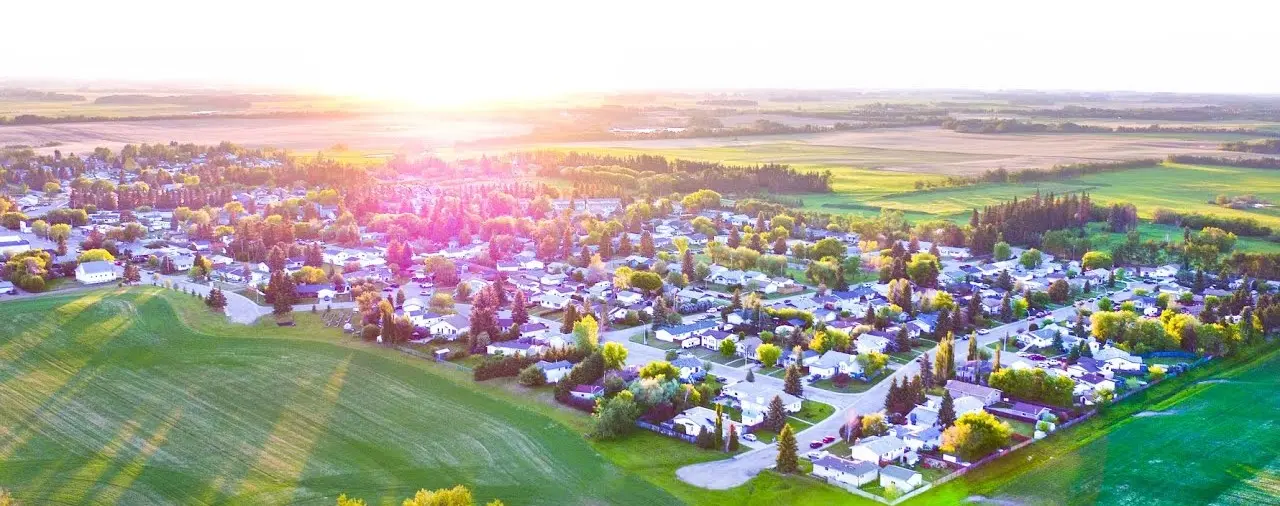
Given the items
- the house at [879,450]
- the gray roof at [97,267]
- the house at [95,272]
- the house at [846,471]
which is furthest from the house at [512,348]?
the gray roof at [97,267]

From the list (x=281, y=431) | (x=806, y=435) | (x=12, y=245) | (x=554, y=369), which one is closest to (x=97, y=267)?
(x=12, y=245)

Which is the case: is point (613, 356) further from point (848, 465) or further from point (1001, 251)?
point (1001, 251)

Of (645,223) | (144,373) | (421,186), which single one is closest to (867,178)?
(645,223)

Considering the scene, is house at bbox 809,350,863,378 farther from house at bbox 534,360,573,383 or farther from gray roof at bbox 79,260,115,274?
gray roof at bbox 79,260,115,274

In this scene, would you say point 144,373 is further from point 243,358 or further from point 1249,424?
point 1249,424

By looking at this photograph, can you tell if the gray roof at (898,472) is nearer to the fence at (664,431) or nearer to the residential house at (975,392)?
the fence at (664,431)

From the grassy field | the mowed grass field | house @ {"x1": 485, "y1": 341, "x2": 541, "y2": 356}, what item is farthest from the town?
the mowed grass field
